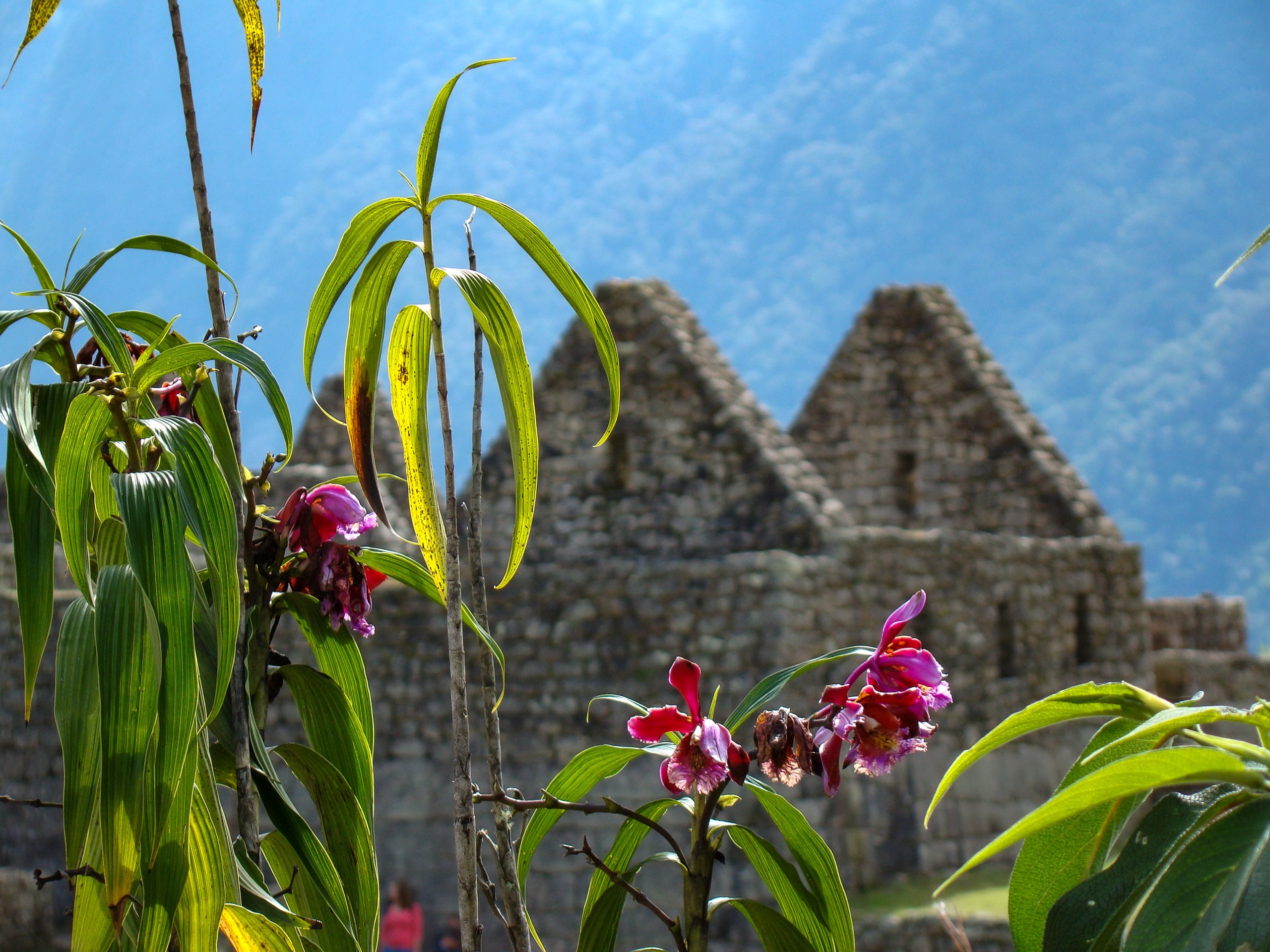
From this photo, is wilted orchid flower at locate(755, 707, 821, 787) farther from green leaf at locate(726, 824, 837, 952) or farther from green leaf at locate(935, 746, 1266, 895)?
green leaf at locate(935, 746, 1266, 895)

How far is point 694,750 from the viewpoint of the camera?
1452 millimetres

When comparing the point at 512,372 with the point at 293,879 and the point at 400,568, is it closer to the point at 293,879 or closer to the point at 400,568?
the point at 400,568

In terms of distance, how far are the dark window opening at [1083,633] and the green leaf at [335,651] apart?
756 centimetres

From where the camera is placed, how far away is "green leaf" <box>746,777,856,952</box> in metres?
1.54

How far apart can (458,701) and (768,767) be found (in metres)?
0.36

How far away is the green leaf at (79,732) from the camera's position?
53.1 inches

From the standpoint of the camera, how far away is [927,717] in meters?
1.50

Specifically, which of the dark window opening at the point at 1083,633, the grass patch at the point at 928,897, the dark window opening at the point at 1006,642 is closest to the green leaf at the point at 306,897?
the grass patch at the point at 928,897

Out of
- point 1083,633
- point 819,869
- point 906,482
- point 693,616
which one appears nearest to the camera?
point 819,869

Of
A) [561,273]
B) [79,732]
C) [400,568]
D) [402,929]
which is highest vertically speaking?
[561,273]

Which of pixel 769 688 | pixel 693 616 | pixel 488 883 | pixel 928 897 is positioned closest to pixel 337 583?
pixel 488 883

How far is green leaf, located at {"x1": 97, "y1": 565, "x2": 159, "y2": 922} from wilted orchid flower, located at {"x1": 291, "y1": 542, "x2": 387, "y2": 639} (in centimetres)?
31

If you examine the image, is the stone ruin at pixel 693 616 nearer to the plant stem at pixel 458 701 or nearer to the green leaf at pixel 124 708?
the plant stem at pixel 458 701

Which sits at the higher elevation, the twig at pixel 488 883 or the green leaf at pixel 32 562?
the green leaf at pixel 32 562
